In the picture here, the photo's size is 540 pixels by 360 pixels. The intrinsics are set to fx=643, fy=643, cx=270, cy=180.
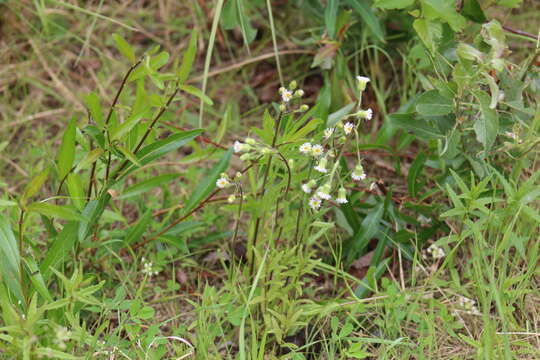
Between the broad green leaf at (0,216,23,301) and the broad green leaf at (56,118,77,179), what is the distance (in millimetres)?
207

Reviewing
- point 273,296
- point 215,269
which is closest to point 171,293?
point 215,269

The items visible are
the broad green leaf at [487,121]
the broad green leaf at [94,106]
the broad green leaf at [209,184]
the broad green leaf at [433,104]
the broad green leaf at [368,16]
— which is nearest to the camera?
the broad green leaf at [94,106]

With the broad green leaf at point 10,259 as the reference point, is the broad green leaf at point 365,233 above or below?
below

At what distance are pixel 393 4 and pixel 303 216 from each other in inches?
26.3

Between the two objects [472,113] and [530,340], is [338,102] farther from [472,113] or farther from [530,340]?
[530,340]

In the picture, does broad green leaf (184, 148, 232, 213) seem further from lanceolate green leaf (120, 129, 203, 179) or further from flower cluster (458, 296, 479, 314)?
flower cluster (458, 296, 479, 314)

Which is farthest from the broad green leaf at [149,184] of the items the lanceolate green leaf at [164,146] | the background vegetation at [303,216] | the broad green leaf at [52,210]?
the broad green leaf at [52,210]

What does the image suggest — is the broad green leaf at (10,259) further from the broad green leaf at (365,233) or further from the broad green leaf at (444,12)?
the broad green leaf at (444,12)

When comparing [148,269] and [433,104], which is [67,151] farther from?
[433,104]

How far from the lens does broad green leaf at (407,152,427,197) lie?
1956 mm

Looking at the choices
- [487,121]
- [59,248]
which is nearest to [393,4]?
[487,121]

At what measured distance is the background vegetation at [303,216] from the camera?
1615mm

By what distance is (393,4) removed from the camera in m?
1.86

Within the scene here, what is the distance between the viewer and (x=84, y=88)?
272 centimetres
